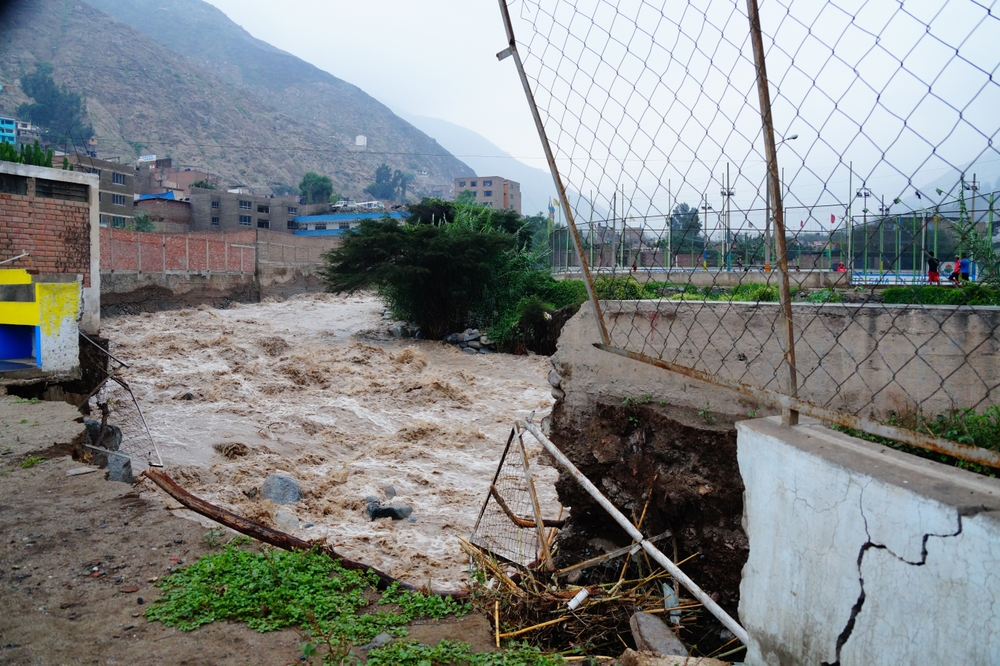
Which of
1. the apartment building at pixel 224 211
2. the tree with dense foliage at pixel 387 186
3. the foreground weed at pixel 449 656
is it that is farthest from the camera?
the tree with dense foliage at pixel 387 186

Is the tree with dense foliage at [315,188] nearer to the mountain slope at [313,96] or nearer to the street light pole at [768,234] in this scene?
the street light pole at [768,234]

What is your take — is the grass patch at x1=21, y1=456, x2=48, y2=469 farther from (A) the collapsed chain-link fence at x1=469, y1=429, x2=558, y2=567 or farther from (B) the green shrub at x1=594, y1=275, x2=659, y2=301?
(B) the green shrub at x1=594, y1=275, x2=659, y2=301

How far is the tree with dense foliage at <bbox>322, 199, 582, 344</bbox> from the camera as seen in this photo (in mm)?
18266

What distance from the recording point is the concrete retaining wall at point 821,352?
3195 mm

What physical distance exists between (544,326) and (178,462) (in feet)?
35.9

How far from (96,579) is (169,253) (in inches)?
840

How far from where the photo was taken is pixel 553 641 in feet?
10.8

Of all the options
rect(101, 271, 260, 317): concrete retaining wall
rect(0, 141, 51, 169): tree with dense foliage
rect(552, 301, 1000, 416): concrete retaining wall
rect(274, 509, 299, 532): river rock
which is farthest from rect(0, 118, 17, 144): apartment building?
rect(552, 301, 1000, 416): concrete retaining wall

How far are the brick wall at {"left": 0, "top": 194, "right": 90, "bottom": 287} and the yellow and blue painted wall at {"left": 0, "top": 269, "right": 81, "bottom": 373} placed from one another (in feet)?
7.63

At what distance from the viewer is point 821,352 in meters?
3.44

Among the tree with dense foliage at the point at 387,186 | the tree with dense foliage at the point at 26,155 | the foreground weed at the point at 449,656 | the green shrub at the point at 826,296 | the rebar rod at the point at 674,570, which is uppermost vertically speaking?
the tree with dense foliage at the point at 387,186

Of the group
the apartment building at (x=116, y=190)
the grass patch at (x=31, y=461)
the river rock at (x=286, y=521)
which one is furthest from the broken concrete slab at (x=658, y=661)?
the apartment building at (x=116, y=190)

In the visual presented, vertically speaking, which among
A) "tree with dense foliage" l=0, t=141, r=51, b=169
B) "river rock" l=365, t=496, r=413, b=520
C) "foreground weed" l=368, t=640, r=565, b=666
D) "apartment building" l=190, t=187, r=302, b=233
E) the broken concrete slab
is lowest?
"river rock" l=365, t=496, r=413, b=520

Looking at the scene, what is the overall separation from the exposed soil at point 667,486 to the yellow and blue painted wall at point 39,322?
775 centimetres
